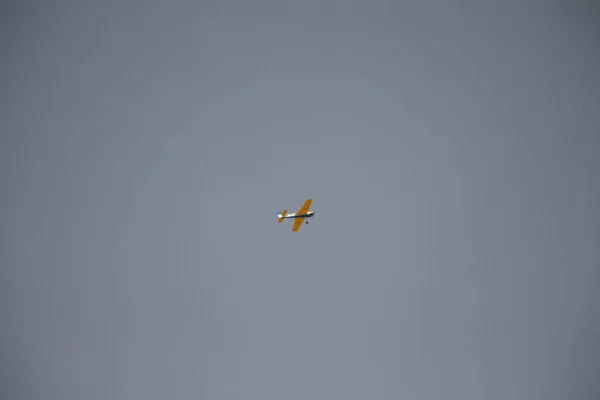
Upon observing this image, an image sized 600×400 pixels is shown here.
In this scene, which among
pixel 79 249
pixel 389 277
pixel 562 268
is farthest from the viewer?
pixel 79 249

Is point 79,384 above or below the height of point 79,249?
below

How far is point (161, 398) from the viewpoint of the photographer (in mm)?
84625

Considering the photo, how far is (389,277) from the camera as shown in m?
115

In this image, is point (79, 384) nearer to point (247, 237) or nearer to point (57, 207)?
point (247, 237)

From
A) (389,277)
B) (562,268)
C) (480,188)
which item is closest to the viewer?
(562,268)

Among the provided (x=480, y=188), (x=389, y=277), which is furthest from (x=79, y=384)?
(x=480, y=188)

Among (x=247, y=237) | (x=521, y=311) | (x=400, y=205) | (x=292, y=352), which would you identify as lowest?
(x=292, y=352)

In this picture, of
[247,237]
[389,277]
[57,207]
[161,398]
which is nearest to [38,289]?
[161,398]

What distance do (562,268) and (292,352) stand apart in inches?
2332

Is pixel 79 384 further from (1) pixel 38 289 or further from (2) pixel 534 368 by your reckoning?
(2) pixel 534 368

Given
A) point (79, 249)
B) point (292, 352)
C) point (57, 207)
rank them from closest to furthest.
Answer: point (292, 352)
point (79, 249)
point (57, 207)

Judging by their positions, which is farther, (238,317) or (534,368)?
(238,317)

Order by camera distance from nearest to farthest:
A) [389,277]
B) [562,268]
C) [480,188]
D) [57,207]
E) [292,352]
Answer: [292,352] < [562,268] < [389,277] < [480,188] < [57,207]

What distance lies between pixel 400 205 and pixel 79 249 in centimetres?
9254
